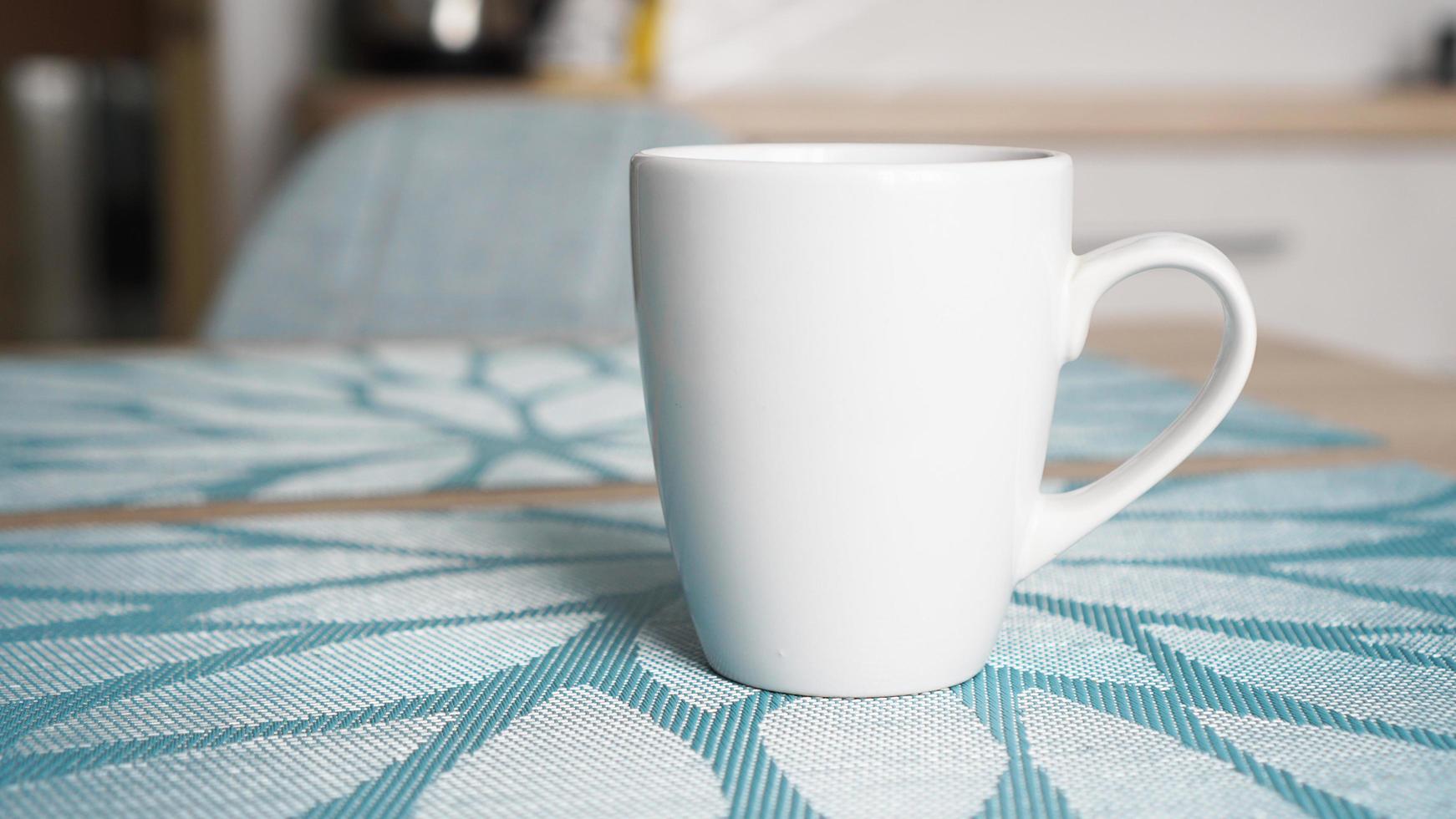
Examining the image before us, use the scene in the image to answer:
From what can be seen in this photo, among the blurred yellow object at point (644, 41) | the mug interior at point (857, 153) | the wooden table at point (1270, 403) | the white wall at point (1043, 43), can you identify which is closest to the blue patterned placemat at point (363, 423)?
the wooden table at point (1270, 403)

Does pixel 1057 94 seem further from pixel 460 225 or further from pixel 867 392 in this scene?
pixel 867 392

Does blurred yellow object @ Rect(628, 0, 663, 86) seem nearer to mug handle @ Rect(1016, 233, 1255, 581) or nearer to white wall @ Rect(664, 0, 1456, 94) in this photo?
white wall @ Rect(664, 0, 1456, 94)

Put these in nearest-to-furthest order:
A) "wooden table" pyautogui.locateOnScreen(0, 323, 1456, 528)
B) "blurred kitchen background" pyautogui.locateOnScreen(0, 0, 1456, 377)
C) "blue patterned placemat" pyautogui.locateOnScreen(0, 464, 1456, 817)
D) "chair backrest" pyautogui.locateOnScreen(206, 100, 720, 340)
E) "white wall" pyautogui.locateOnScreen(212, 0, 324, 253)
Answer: "blue patterned placemat" pyautogui.locateOnScreen(0, 464, 1456, 817)
"wooden table" pyautogui.locateOnScreen(0, 323, 1456, 528)
"chair backrest" pyautogui.locateOnScreen(206, 100, 720, 340)
"blurred kitchen background" pyautogui.locateOnScreen(0, 0, 1456, 377)
"white wall" pyautogui.locateOnScreen(212, 0, 324, 253)

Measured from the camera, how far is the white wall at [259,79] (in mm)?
2322

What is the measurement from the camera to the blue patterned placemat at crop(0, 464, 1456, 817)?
1.01ft

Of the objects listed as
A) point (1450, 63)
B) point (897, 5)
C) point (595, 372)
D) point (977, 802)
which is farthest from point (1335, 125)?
point (977, 802)

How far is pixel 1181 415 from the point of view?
38 cm

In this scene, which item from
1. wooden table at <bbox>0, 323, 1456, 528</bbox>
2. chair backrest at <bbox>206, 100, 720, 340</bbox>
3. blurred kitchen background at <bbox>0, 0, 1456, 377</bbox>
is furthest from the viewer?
blurred kitchen background at <bbox>0, 0, 1456, 377</bbox>

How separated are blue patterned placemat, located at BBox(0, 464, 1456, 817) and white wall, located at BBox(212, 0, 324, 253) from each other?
201 centimetres

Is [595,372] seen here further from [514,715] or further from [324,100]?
[324,100]

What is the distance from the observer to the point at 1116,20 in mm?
2402

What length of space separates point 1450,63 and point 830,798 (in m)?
2.59

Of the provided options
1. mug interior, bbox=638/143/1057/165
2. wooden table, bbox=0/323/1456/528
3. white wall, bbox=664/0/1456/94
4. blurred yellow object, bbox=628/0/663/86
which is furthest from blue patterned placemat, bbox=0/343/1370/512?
white wall, bbox=664/0/1456/94

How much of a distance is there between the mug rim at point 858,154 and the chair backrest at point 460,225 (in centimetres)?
72
